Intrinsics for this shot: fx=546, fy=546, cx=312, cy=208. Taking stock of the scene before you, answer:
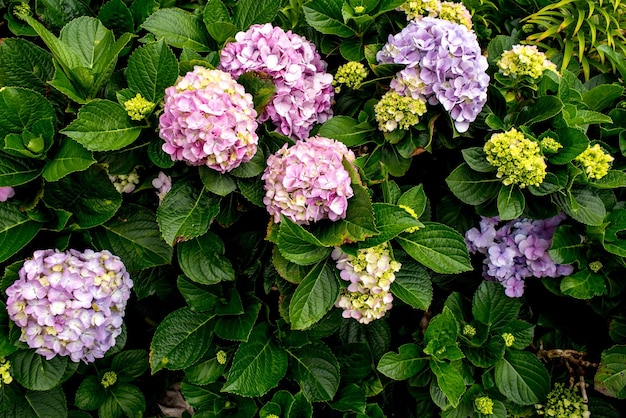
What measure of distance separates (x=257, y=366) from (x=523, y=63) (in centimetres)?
139

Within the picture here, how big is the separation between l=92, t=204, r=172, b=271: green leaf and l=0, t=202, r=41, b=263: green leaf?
22 centimetres

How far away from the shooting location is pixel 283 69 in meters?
1.78

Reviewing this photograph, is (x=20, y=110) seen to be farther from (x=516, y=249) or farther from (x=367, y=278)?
(x=516, y=249)

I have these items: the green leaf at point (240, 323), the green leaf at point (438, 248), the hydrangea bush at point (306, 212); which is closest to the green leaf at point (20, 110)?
the hydrangea bush at point (306, 212)

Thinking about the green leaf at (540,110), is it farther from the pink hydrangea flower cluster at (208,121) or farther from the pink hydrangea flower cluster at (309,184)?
the pink hydrangea flower cluster at (208,121)

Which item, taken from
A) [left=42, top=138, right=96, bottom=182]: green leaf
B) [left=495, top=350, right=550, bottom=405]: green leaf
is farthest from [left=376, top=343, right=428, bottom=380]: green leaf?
[left=42, top=138, right=96, bottom=182]: green leaf

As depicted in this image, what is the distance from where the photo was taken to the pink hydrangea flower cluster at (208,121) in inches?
58.9

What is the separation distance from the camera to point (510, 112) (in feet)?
6.46

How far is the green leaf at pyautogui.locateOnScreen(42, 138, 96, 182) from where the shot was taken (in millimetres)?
1551

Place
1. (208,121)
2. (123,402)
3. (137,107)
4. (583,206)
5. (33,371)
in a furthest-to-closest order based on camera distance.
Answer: (123,402)
(583,206)
(33,371)
(137,107)
(208,121)

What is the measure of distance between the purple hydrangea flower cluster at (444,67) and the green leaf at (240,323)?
0.90m

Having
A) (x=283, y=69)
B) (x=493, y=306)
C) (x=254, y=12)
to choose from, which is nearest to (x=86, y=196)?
(x=283, y=69)

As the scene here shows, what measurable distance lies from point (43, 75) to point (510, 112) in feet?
5.29

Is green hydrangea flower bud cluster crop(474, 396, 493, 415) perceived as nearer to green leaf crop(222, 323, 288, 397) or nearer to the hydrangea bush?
the hydrangea bush
